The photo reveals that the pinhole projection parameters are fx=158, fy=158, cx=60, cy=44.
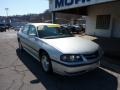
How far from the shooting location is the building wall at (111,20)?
557 inches

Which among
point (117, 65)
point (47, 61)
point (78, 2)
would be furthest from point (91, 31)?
point (47, 61)

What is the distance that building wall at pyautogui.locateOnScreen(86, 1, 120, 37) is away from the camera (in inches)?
557

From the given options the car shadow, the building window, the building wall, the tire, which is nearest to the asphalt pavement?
the car shadow

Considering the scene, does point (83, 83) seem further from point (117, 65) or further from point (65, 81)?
point (117, 65)

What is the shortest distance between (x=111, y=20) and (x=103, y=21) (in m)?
1.12

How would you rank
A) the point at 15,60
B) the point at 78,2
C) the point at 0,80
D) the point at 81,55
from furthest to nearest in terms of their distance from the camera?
the point at 78,2 < the point at 15,60 < the point at 0,80 < the point at 81,55

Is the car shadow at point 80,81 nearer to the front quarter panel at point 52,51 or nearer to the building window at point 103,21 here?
the front quarter panel at point 52,51

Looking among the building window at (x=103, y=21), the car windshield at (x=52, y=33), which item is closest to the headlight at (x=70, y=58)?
the car windshield at (x=52, y=33)

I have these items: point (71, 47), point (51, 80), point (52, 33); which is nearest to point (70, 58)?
point (71, 47)

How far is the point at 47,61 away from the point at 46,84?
2.66 ft

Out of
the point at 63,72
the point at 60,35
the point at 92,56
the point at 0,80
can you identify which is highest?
the point at 60,35

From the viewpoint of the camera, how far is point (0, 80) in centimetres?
466

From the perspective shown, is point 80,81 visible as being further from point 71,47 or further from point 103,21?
point 103,21

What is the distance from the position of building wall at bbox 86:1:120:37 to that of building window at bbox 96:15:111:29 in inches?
12.6
